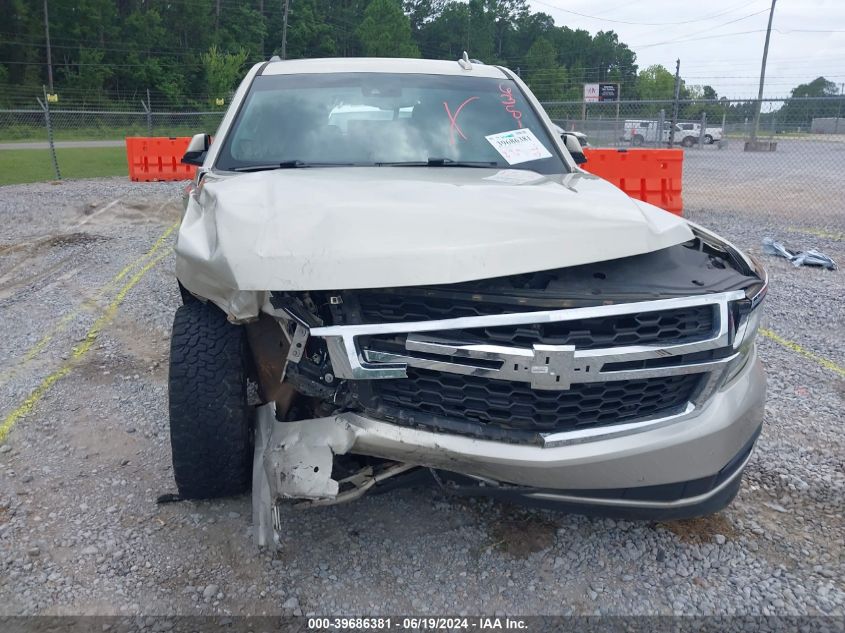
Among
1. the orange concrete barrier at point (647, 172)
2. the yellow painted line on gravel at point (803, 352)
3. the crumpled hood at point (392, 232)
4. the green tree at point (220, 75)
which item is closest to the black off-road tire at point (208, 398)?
the crumpled hood at point (392, 232)

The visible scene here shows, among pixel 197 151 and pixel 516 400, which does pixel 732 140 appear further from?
pixel 516 400

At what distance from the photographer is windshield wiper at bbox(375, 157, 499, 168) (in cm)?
344

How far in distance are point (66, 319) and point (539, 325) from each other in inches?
181

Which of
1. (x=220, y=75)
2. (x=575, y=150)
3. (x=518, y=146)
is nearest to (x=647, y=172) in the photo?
(x=575, y=150)

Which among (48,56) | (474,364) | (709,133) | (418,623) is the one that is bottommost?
(418,623)

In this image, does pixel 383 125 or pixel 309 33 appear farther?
pixel 309 33

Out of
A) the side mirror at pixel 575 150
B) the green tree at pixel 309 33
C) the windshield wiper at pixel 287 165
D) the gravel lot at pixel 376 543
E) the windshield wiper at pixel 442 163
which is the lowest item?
the gravel lot at pixel 376 543

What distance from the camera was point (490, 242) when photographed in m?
2.19

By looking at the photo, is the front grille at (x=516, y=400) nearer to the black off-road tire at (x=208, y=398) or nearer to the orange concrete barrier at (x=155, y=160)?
the black off-road tire at (x=208, y=398)

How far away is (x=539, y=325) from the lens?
2.14 m

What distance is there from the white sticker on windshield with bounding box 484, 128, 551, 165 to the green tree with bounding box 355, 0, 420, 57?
6254 centimetres

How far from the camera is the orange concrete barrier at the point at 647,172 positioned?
940cm

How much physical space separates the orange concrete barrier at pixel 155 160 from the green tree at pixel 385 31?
167ft

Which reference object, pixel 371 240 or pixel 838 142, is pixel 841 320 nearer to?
pixel 371 240
